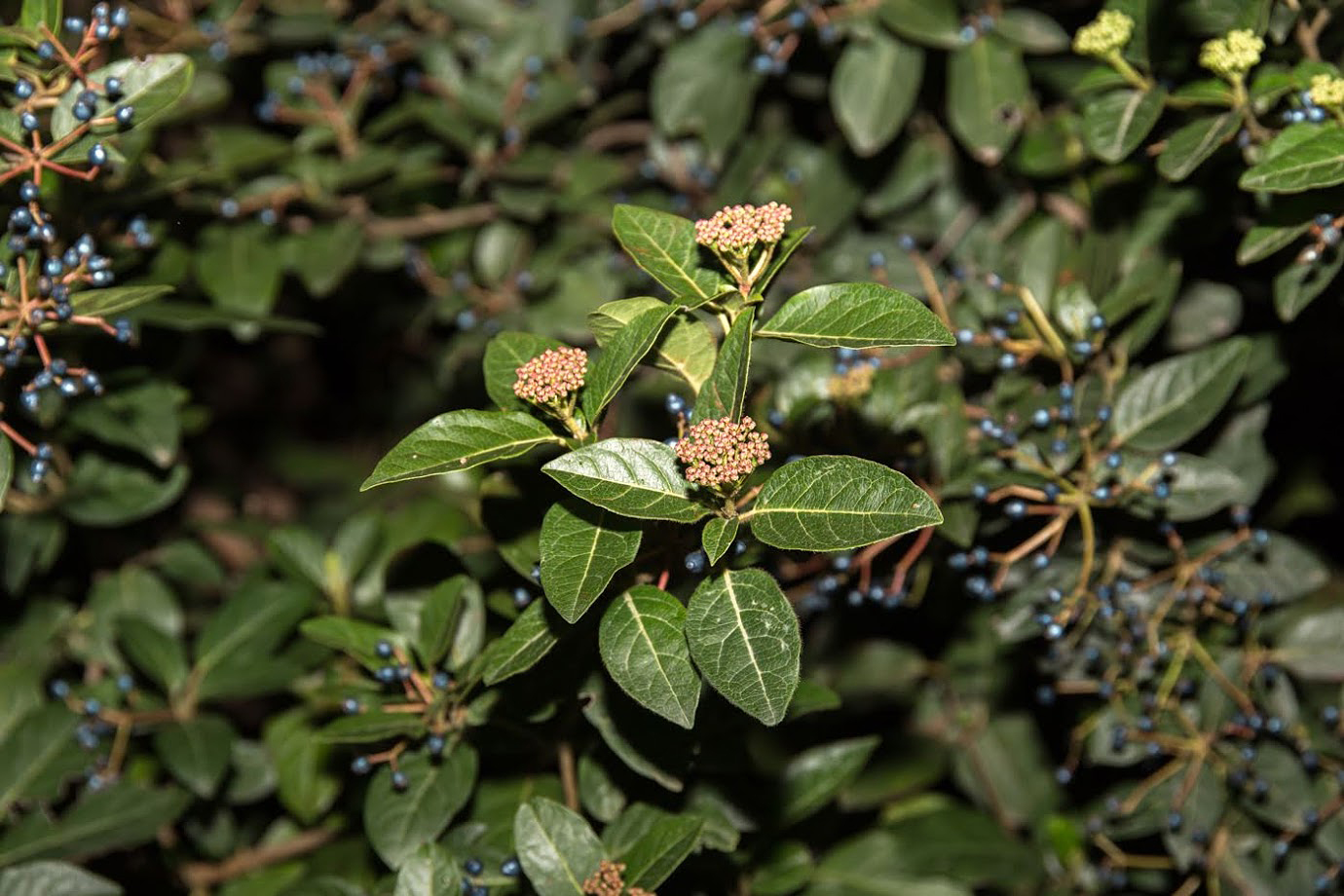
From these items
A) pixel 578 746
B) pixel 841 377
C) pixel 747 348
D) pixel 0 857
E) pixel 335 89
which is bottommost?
pixel 0 857

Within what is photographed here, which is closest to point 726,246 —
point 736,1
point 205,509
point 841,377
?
point 841,377

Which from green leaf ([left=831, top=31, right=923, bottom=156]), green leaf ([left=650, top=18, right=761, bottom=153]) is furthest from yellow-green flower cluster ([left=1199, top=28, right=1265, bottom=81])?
green leaf ([left=650, top=18, right=761, bottom=153])

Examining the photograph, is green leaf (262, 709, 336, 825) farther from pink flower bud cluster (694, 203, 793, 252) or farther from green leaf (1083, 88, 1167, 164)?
green leaf (1083, 88, 1167, 164)

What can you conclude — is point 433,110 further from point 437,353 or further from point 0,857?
point 0,857

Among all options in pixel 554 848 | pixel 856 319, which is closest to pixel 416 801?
pixel 554 848

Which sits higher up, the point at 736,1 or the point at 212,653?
the point at 736,1
